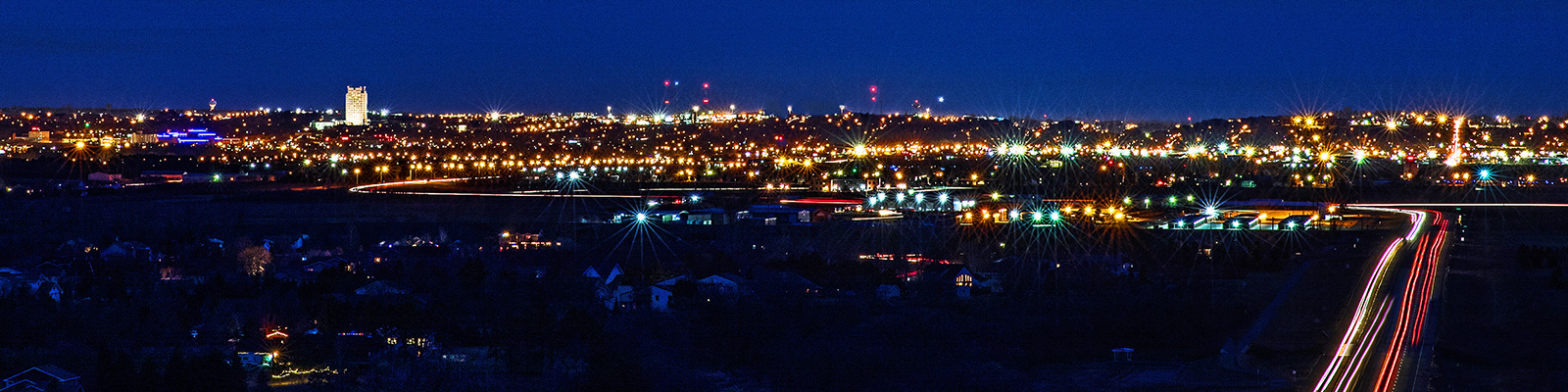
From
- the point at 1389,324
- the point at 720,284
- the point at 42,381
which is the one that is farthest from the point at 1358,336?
the point at 42,381

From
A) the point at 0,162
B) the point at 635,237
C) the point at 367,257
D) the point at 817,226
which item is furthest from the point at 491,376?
the point at 0,162

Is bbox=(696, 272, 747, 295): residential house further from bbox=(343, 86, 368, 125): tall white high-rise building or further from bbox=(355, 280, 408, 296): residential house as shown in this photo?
bbox=(343, 86, 368, 125): tall white high-rise building

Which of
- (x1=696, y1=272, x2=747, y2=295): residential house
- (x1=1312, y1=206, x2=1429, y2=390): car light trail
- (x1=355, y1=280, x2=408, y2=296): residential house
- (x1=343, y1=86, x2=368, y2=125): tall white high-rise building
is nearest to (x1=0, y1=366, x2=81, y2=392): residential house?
(x1=355, y1=280, x2=408, y2=296): residential house

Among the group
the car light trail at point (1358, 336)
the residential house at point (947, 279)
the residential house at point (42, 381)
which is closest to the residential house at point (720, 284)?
the residential house at point (947, 279)

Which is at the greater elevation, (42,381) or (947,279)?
(947,279)

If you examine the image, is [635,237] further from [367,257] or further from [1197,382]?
[1197,382]

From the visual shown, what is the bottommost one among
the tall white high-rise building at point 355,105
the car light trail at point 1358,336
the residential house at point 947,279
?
the car light trail at point 1358,336

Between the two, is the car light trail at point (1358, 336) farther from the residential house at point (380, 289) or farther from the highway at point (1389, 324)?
the residential house at point (380, 289)

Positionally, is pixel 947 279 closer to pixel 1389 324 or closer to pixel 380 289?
pixel 1389 324
